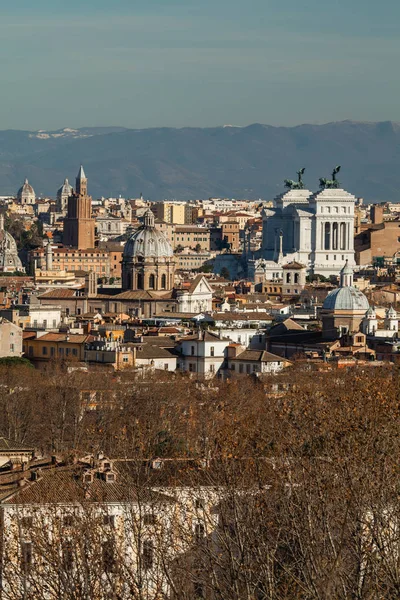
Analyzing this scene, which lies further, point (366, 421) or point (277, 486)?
point (366, 421)

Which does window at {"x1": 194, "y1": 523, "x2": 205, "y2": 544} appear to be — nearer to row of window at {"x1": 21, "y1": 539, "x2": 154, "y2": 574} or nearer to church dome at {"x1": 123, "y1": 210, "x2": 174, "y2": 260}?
row of window at {"x1": 21, "y1": 539, "x2": 154, "y2": 574}

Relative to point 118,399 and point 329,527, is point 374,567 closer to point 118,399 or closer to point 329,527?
point 329,527

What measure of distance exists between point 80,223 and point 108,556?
5743 inches

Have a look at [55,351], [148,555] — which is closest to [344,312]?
[55,351]

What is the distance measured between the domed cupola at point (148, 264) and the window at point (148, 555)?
90.2 m

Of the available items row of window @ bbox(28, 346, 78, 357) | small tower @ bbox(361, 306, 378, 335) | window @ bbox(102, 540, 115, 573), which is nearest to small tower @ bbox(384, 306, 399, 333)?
small tower @ bbox(361, 306, 378, 335)

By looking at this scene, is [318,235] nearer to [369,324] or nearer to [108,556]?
[369,324]

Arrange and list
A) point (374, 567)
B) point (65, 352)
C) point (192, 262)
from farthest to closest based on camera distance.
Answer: point (192, 262), point (65, 352), point (374, 567)

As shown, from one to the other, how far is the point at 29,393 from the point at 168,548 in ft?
99.2

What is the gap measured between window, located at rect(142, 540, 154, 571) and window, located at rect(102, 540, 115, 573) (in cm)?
42

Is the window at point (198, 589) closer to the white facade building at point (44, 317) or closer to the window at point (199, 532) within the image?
the window at point (199, 532)

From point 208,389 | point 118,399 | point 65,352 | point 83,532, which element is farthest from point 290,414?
point 65,352

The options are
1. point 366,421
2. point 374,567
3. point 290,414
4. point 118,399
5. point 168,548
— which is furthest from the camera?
point 118,399

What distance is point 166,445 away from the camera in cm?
3831
